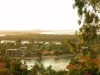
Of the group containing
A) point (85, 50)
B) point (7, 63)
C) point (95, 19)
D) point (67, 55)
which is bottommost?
point (67, 55)

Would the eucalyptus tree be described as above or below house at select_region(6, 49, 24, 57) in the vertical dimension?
above

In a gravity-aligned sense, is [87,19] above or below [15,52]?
above

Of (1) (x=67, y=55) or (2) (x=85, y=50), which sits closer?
(2) (x=85, y=50)

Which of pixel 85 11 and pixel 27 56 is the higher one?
pixel 85 11

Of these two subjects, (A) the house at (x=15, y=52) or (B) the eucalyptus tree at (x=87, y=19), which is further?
(A) the house at (x=15, y=52)

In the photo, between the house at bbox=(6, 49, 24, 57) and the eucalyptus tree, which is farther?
the house at bbox=(6, 49, 24, 57)

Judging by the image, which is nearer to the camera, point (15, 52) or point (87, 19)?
point (87, 19)

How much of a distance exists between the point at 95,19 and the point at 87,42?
104 centimetres

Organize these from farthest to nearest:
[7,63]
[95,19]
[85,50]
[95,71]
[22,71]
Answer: [7,63] < [22,71] < [95,71] < [85,50] < [95,19]

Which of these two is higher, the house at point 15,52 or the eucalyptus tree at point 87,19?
the eucalyptus tree at point 87,19

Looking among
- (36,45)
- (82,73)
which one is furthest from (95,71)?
(36,45)

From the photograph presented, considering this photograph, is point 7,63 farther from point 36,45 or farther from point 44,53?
point 36,45

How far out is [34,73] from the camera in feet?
68.4

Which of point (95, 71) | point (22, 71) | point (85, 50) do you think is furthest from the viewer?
point (22, 71)
